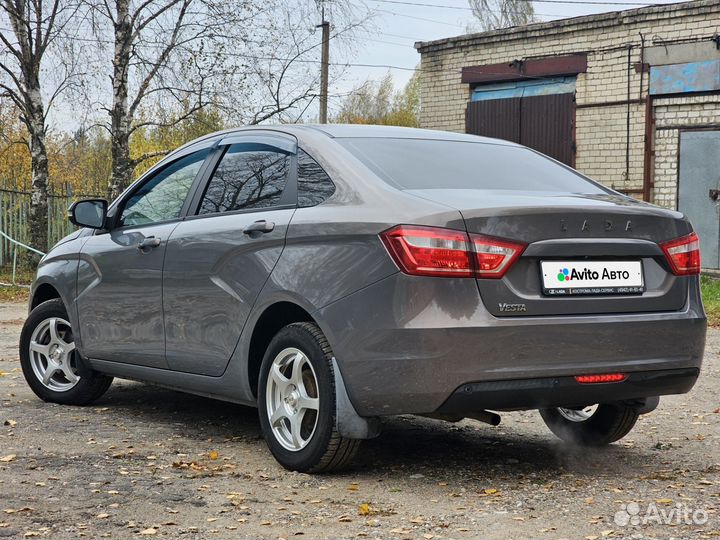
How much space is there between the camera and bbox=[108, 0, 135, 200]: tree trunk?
20078mm

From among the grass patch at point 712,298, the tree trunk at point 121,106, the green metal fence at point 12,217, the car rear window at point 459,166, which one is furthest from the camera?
the green metal fence at point 12,217

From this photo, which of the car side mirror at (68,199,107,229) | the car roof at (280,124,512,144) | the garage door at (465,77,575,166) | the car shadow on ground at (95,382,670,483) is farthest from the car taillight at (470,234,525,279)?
the garage door at (465,77,575,166)

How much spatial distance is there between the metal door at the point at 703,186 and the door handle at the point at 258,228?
16258 mm

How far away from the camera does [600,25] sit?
2167 cm

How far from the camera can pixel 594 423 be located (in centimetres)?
570

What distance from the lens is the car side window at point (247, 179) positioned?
17.4 ft

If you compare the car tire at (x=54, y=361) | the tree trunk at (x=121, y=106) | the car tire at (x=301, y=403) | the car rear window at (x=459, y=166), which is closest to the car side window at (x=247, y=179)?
the car rear window at (x=459, y=166)

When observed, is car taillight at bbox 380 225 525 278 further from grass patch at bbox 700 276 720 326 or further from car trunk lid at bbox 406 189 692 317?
grass patch at bbox 700 276 720 326

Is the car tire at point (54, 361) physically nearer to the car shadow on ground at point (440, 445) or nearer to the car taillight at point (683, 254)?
the car shadow on ground at point (440, 445)

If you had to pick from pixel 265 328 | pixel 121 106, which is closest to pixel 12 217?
pixel 121 106

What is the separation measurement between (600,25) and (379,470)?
18301 millimetres

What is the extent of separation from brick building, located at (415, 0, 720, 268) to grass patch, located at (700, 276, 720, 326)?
84 cm

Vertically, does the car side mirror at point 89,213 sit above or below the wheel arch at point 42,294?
above

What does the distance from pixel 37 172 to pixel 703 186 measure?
A: 12.8 m
